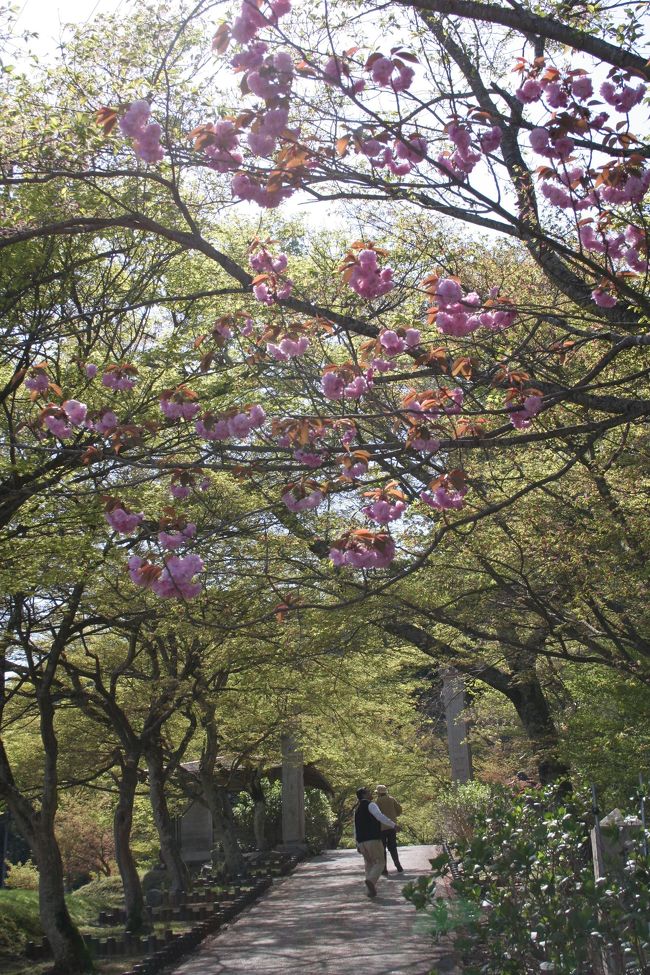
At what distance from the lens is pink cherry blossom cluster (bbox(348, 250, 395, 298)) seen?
202 inches

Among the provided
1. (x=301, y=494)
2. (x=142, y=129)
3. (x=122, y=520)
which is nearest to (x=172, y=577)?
(x=122, y=520)

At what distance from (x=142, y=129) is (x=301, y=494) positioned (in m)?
2.02

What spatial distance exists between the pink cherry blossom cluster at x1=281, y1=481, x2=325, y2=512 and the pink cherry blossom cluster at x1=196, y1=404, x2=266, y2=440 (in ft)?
1.28

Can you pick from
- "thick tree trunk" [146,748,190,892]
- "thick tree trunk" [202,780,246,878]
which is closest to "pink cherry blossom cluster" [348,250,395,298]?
"thick tree trunk" [146,748,190,892]

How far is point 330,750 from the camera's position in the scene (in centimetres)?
2266

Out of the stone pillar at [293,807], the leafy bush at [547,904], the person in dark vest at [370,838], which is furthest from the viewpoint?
the stone pillar at [293,807]

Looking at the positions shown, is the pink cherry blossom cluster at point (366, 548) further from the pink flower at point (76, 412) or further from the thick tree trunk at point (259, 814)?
the thick tree trunk at point (259, 814)

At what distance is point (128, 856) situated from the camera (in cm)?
1468

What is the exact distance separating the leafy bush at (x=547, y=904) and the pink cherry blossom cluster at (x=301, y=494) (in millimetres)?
2039

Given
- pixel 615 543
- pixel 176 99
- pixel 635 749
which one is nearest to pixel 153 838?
pixel 635 749

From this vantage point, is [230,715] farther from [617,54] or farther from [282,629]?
[617,54]

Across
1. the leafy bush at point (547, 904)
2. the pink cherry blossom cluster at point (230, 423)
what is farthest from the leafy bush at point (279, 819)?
the pink cherry blossom cluster at point (230, 423)

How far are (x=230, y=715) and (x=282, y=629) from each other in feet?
31.1

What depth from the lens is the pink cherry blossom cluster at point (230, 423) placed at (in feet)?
17.2
